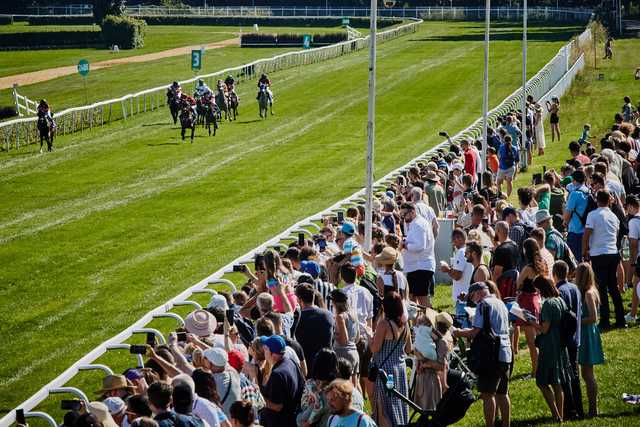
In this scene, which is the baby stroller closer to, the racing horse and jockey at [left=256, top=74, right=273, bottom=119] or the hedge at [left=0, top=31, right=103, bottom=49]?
the racing horse and jockey at [left=256, top=74, right=273, bottom=119]

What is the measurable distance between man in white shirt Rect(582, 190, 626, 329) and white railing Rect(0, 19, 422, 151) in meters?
22.9

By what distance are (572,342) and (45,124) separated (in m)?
24.1

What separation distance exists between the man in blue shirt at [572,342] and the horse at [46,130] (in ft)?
77.5

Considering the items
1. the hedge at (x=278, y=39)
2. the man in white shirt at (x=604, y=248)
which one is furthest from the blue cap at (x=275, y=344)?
the hedge at (x=278, y=39)

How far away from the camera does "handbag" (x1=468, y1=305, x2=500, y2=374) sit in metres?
10.5

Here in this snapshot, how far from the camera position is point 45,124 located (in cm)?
3278

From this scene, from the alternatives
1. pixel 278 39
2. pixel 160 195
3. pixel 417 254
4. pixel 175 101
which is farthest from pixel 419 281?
pixel 278 39

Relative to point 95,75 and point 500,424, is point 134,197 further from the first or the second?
point 95,75

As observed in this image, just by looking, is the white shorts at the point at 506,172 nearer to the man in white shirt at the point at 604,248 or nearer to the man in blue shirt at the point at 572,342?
the man in white shirt at the point at 604,248

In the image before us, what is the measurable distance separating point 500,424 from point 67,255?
1223 centimetres

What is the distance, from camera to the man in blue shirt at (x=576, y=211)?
15.4 m

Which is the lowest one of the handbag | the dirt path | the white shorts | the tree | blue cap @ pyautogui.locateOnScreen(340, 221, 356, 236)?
the dirt path

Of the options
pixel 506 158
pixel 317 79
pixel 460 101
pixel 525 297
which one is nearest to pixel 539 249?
pixel 525 297

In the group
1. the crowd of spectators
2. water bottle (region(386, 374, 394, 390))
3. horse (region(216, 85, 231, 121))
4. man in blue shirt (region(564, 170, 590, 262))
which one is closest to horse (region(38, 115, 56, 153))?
horse (region(216, 85, 231, 121))
